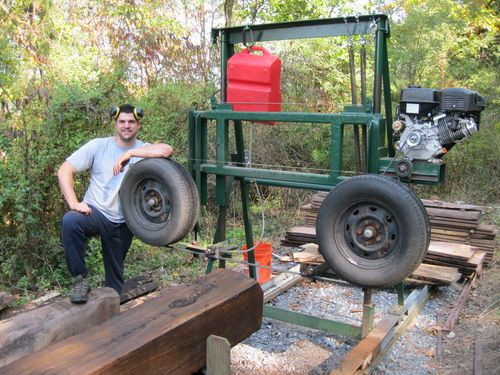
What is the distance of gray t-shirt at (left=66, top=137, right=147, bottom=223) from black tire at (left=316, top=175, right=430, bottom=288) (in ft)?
6.29

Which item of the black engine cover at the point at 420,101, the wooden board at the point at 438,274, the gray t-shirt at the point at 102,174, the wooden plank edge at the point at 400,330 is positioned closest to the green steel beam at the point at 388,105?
the black engine cover at the point at 420,101

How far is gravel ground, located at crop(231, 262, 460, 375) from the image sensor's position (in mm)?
4348

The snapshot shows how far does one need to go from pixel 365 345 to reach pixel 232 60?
2.40 meters

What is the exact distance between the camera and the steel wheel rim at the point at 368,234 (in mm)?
3229

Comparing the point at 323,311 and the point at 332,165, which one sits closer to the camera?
the point at 332,165

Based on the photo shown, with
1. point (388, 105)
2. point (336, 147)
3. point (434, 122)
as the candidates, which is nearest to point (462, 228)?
point (388, 105)

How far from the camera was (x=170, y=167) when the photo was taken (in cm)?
372

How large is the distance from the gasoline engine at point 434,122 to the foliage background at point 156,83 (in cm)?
162

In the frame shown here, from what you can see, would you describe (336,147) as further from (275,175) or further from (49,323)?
(49,323)

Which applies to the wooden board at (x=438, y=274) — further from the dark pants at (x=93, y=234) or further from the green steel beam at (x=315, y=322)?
the dark pants at (x=93, y=234)

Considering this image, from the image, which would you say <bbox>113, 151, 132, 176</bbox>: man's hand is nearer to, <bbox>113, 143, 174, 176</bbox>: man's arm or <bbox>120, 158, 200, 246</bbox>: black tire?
<bbox>113, 143, 174, 176</bbox>: man's arm

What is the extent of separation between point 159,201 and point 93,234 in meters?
0.88

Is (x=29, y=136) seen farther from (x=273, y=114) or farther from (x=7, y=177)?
(x=273, y=114)

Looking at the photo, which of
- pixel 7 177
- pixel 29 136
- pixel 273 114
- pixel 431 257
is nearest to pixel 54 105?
pixel 29 136
